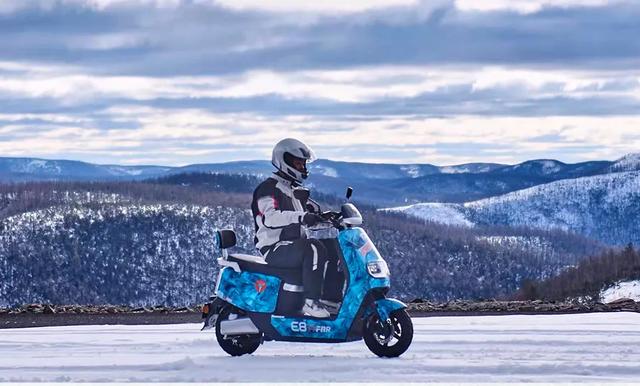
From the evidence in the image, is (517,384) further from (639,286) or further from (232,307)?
(639,286)

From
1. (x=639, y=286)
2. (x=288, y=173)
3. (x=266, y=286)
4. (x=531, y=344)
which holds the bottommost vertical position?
(x=639, y=286)

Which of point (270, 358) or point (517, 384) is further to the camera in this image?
point (270, 358)

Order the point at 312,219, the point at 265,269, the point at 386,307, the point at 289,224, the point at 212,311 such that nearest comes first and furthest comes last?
the point at 386,307
the point at 312,219
the point at 289,224
the point at 265,269
the point at 212,311

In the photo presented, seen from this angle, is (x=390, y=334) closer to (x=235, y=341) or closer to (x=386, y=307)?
(x=386, y=307)

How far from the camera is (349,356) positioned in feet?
39.2

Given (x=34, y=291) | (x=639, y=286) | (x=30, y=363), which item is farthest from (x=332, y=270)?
(x=34, y=291)

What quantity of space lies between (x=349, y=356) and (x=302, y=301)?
2.87 ft

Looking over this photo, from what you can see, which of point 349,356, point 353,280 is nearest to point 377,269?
point 353,280

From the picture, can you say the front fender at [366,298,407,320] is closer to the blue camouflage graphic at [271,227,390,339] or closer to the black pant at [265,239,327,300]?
the blue camouflage graphic at [271,227,390,339]

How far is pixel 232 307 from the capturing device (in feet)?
42.1

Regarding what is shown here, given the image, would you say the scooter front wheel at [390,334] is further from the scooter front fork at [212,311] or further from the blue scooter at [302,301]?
the scooter front fork at [212,311]

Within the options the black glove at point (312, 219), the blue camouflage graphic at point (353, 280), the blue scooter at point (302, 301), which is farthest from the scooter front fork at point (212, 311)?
the black glove at point (312, 219)

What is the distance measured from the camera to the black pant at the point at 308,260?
1212 centimetres

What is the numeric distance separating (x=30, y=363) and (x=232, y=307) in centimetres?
244
